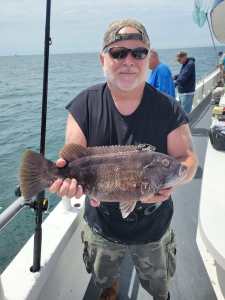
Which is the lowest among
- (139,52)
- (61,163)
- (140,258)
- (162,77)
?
(140,258)

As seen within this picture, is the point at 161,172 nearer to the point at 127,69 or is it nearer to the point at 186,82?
the point at 127,69

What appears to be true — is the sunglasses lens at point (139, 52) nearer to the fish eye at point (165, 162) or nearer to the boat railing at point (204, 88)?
the fish eye at point (165, 162)

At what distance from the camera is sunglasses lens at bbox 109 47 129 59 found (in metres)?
1.99

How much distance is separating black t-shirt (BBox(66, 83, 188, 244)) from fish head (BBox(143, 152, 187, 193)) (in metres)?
0.21

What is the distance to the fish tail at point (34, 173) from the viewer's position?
1812mm

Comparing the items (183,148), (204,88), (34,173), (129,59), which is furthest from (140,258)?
(204,88)

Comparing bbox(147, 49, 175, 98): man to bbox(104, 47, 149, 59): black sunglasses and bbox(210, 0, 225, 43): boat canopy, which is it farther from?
bbox(104, 47, 149, 59): black sunglasses

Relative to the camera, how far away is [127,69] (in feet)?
6.51

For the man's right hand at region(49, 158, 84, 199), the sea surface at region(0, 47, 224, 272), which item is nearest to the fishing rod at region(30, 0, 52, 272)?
the man's right hand at region(49, 158, 84, 199)

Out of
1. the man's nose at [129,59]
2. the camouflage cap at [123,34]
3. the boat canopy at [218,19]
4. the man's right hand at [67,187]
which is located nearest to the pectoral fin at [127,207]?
the man's right hand at [67,187]

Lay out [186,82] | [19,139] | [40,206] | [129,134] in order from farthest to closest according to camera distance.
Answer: [19,139] → [186,82] → [40,206] → [129,134]

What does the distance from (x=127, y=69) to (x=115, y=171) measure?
0.62 metres

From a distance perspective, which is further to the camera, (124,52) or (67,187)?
(124,52)

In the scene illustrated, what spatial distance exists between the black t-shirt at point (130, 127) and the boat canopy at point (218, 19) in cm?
358
